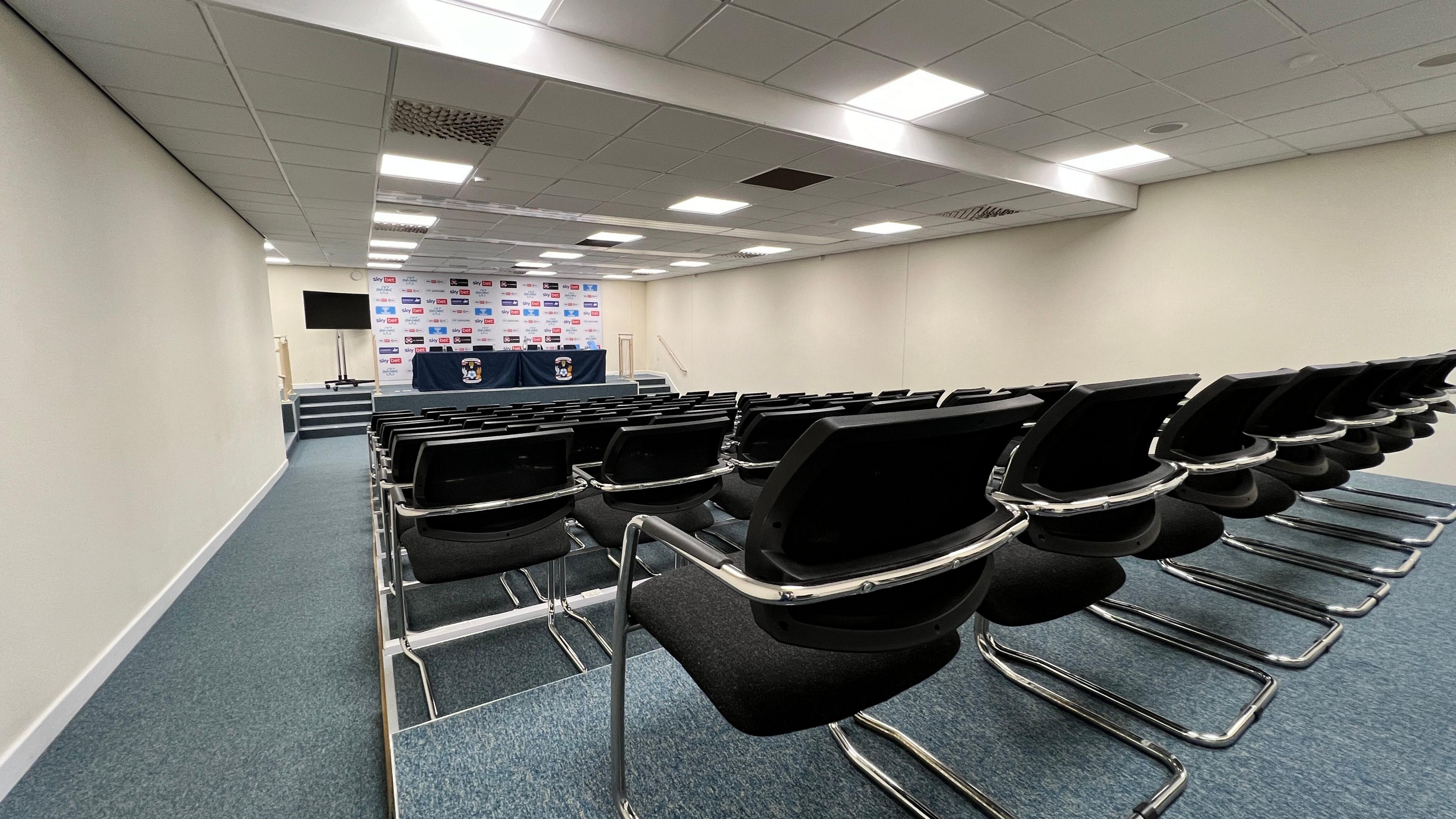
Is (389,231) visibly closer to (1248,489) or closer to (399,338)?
(399,338)

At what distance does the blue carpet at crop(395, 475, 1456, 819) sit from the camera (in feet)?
4.16

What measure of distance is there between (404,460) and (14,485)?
116 cm

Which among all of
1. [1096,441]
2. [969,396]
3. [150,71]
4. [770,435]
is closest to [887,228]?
[969,396]

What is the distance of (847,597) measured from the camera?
881 millimetres

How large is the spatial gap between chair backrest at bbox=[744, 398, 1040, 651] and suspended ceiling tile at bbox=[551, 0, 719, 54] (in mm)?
2669

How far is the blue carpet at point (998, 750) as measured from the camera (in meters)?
1.27

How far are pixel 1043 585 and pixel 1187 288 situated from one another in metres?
6.01

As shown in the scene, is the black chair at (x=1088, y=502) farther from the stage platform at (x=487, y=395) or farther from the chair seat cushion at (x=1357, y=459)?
the stage platform at (x=487, y=395)

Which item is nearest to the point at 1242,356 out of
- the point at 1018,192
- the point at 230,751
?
the point at 1018,192

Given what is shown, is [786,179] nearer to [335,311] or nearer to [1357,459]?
[1357,459]

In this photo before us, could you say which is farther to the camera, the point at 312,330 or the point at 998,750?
the point at 312,330

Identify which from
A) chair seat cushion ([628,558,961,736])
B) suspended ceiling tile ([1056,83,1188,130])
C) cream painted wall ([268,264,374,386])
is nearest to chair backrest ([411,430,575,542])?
chair seat cushion ([628,558,961,736])

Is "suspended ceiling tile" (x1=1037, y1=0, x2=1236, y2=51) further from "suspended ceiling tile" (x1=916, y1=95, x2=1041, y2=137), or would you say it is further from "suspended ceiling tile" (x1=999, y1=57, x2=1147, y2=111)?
"suspended ceiling tile" (x1=916, y1=95, x2=1041, y2=137)

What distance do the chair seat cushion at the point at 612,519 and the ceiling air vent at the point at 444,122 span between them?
266 cm
